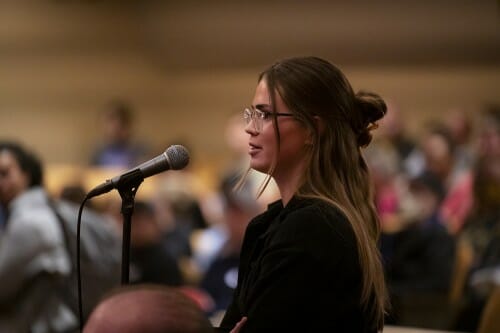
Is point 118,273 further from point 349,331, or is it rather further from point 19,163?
point 349,331

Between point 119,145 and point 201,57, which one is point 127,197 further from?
point 201,57

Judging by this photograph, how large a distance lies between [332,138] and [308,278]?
1.06 ft

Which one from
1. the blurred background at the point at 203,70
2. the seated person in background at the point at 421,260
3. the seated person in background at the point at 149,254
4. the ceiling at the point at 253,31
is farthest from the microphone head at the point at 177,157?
the ceiling at the point at 253,31

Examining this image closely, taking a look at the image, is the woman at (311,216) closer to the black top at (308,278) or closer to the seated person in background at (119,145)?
the black top at (308,278)

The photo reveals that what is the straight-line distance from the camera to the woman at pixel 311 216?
2.03 meters

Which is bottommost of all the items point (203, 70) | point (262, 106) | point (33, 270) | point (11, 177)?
point (203, 70)

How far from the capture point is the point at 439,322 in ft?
14.7

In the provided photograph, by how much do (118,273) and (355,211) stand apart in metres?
2.21

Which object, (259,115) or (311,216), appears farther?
(259,115)

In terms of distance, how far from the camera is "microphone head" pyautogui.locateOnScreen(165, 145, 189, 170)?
7.52ft

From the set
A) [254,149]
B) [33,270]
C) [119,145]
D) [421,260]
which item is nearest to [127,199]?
[254,149]

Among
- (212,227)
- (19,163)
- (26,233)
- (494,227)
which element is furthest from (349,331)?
(212,227)

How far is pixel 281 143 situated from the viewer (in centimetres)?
220

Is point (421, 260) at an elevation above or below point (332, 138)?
below
